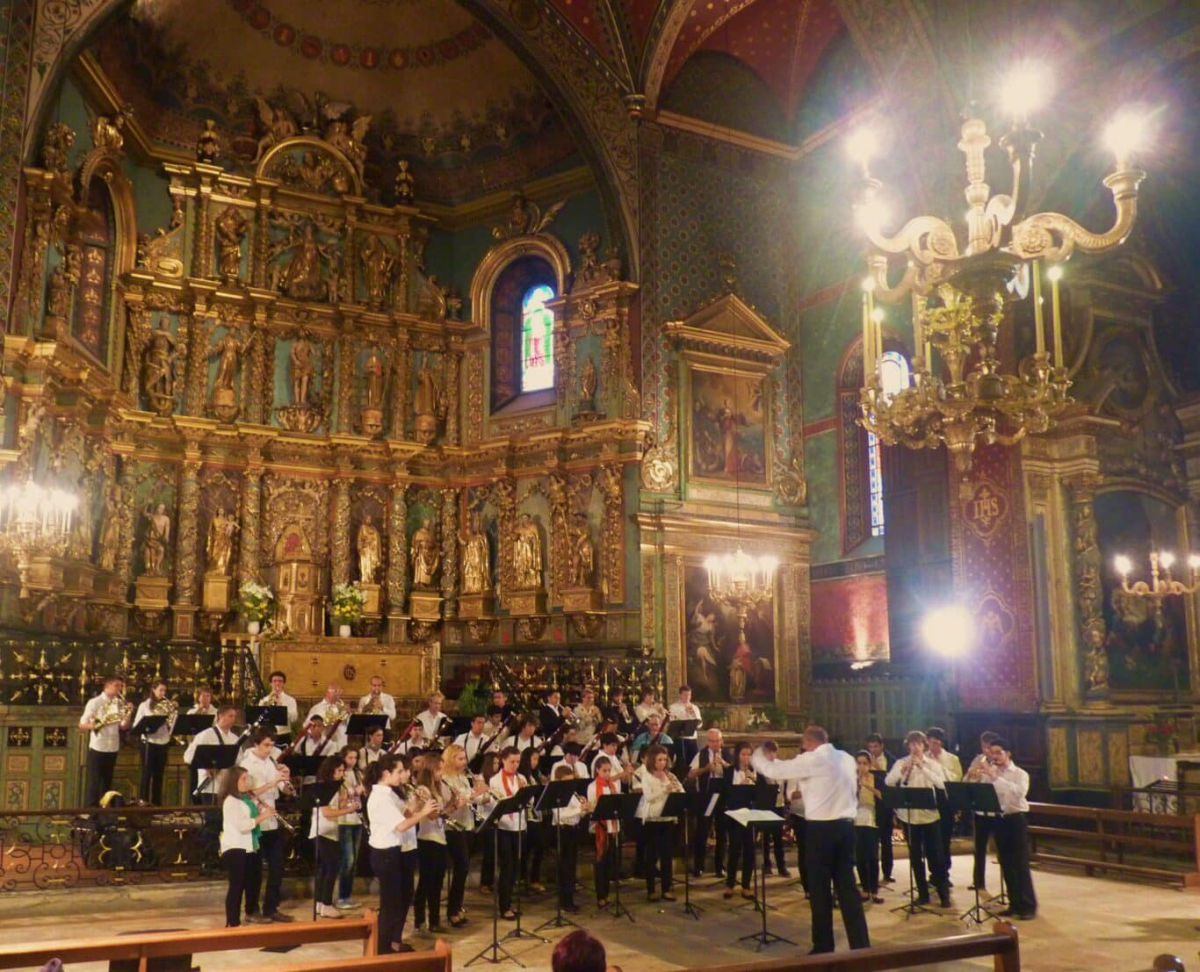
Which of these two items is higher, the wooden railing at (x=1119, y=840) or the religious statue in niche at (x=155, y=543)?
the religious statue in niche at (x=155, y=543)

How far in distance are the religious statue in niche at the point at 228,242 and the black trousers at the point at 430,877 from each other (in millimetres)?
14242

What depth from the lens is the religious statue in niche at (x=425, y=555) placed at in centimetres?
2214

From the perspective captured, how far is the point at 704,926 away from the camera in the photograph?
10.7m

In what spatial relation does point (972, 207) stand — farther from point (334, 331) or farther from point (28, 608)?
point (334, 331)

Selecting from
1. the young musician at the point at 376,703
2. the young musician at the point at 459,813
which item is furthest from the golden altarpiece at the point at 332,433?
the young musician at the point at 459,813

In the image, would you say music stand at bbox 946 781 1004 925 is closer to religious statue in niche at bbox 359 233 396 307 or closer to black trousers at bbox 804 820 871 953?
black trousers at bbox 804 820 871 953

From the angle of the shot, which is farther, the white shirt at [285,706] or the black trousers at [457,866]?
the white shirt at [285,706]

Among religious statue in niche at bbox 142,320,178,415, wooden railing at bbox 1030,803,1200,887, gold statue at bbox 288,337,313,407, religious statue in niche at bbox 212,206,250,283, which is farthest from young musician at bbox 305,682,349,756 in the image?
religious statue in niche at bbox 212,206,250,283

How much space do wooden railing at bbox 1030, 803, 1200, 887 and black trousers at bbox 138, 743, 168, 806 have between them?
10.1 meters

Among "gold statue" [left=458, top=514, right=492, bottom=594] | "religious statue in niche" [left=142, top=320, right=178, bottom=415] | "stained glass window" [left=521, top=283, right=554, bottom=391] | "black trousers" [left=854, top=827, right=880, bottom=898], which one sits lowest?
"black trousers" [left=854, top=827, right=880, bottom=898]

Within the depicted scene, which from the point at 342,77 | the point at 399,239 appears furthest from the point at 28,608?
the point at 342,77

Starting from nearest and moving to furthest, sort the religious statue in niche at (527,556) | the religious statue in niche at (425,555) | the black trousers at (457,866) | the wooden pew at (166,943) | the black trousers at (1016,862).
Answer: the wooden pew at (166,943), the black trousers at (457,866), the black trousers at (1016,862), the religious statue in niche at (527,556), the religious statue in niche at (425,555)

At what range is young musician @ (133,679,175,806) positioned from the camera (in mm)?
13438

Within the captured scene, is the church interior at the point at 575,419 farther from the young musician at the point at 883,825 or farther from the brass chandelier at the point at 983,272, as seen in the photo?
the brass chandelier at the point at 983,272
